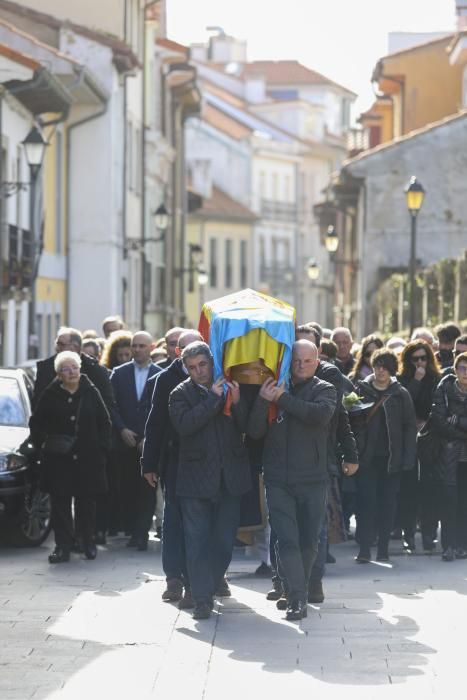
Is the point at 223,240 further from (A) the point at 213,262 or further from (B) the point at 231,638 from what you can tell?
(B) the point at 231,638

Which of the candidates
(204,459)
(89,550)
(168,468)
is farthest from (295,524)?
(89,550)

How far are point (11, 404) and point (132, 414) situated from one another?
1.22 metres

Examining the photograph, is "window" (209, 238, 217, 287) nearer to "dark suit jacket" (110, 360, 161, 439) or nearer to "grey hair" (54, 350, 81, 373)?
"dark suit jacket" (110, 360, 161, 439)

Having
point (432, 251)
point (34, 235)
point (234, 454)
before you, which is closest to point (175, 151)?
point (432, 251)

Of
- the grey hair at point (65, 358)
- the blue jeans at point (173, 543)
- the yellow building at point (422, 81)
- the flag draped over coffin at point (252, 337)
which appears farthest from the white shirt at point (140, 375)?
the yellow building at point (422, 81)

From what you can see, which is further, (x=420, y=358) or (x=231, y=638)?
(x=420, y=358)

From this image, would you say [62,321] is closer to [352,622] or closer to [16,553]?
[16,553]

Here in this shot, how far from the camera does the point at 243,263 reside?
88.0 metres

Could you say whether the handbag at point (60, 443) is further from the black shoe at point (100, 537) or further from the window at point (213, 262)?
the window at point (213, 262)

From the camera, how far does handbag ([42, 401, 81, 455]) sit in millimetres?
14414

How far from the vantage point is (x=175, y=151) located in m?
54.3

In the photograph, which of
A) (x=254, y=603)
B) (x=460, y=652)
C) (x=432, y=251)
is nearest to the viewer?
(x=460, y=652)

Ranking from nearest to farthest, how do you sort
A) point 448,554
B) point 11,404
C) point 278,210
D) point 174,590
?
point 174,590 → point 448,554 → point 11,404 → point 278,210

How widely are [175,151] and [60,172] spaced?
60.1 feet
